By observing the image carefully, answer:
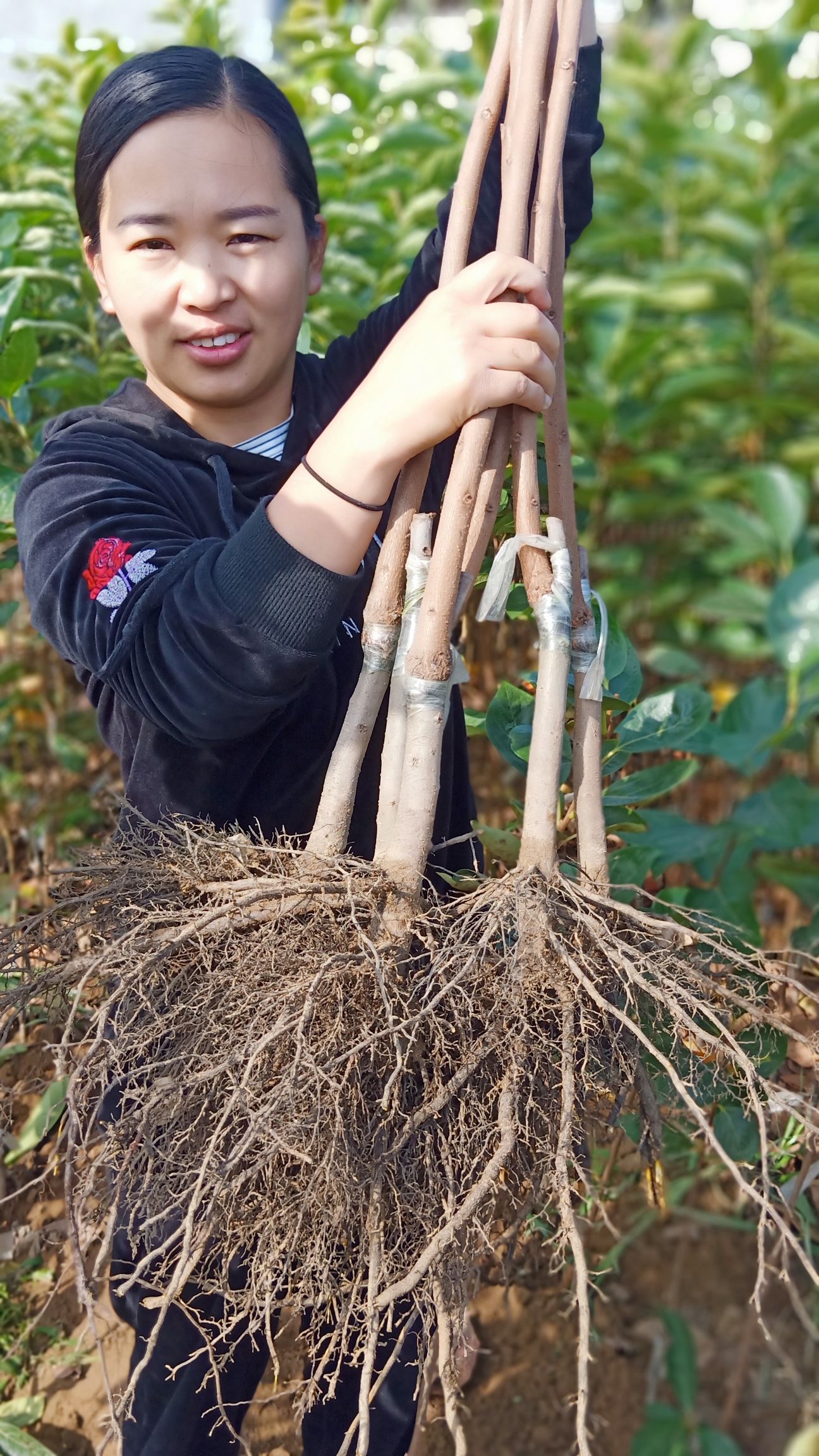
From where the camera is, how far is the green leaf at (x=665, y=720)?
1.28 m

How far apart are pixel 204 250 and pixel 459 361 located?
30 centimetres

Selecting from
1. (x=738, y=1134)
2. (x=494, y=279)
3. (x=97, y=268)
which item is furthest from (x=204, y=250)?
(x=738, y=1134)

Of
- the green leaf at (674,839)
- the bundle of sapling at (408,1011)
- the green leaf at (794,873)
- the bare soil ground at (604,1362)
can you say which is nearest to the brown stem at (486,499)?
the bundle of sapling at (408,1011)

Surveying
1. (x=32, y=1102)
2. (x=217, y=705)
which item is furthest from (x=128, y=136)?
(x=32, y=1102)

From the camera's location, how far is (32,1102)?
176 cm

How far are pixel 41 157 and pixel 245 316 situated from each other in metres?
1.16

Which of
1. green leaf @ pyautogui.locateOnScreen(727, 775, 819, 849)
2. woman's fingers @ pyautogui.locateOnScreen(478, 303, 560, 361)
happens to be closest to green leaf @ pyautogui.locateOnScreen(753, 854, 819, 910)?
green leaf @ pyautogui.locateOnScreen(727, 775, 819, 849)

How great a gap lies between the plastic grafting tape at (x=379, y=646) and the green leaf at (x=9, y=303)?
2.39ft

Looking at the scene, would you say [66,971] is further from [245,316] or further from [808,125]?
[808,125]

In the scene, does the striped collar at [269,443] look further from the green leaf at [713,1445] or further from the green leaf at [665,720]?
the green leaf at [713,1445]

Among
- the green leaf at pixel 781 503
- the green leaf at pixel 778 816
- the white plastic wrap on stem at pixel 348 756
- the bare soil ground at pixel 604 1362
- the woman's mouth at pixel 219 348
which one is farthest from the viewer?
the green leaf at pixel 781 503

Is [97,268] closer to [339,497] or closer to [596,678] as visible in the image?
[339,497]

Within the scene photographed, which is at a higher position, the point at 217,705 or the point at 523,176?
the point at 523,176

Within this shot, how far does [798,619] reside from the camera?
1.92 meters
